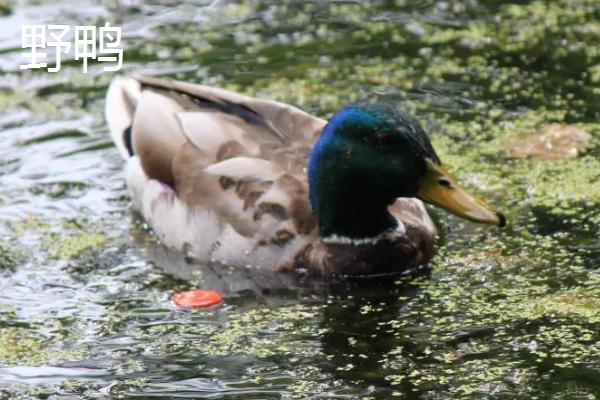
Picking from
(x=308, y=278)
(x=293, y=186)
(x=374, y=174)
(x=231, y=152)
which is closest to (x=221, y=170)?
(x=231, y=152)

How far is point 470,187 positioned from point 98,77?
3371 mm

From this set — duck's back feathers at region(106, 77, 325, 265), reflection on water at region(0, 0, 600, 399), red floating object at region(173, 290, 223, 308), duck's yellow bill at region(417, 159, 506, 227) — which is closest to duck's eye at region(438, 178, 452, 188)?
duck's yellow bill at region(417, 159, 506, 227)

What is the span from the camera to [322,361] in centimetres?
674

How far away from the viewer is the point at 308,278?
782 centimetres

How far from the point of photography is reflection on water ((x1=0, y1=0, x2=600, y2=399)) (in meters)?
6.64

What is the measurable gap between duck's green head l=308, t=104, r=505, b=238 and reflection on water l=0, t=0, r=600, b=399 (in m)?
0.34

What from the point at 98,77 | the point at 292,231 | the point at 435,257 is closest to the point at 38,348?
the point at 292,231

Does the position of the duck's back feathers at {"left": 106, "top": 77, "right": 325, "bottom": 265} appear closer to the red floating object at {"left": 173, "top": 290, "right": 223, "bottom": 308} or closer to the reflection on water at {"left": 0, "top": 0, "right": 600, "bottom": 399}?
the reflection on water at {"left": 0, "top": 0, "right": 600, "bottom": 399}

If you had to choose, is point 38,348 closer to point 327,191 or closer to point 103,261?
point 103,261

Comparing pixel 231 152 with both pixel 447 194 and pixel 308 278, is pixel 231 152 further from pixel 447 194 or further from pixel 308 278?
pixel 447 194

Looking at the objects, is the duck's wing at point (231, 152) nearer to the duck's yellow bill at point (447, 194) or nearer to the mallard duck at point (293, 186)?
the mallard duck at point (293, 186)

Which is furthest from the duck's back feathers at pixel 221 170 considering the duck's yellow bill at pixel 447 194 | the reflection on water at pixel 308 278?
the duck's yellow bill at pixel 447 194

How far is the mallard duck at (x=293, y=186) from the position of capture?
24.8 ft

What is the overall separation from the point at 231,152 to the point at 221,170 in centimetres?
14
